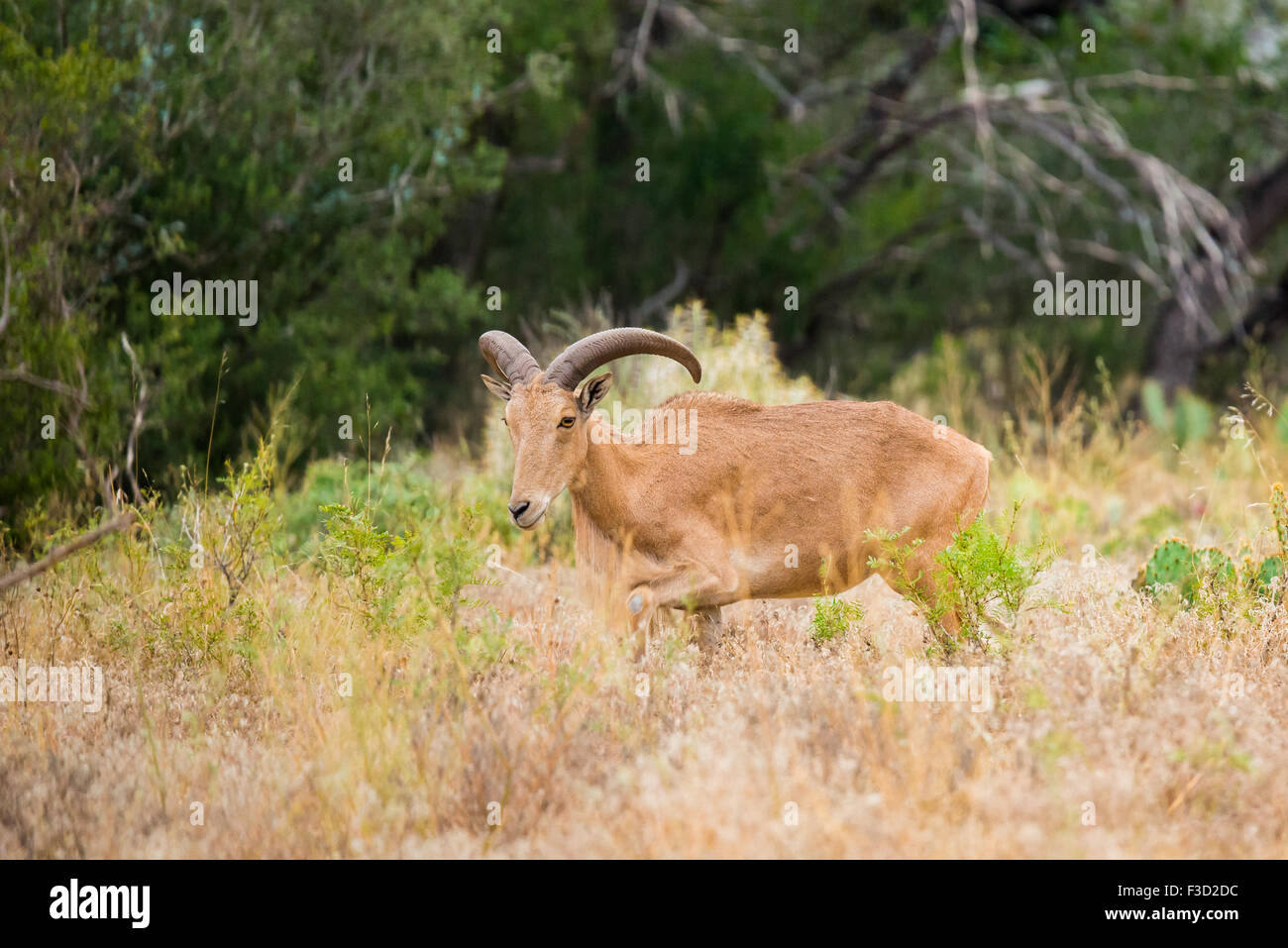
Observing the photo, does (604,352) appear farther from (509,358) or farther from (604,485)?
(604,485)

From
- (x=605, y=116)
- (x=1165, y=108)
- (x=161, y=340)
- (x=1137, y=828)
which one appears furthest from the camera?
(x=1165, y=108)

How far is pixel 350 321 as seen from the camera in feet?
40.9

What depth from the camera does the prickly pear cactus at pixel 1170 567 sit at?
7.75m

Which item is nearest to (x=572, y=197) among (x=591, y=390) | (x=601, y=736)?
(x=591, y=390)

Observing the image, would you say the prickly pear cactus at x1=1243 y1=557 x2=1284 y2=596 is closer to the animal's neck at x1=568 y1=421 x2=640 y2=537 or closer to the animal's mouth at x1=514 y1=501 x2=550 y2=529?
the animal's neck at x1=568 y1=421 x2=640 y2=537

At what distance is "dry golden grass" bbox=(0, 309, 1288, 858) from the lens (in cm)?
469

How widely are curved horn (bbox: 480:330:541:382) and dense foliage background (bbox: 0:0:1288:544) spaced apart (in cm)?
246

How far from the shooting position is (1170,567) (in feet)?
25.7

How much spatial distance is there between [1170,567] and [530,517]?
4.10 meters

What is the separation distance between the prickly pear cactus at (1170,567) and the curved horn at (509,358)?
397 centimetres

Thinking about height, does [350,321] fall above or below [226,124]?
below
